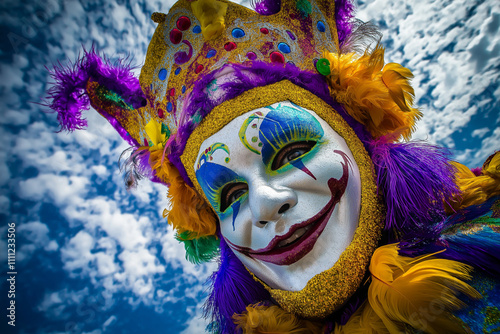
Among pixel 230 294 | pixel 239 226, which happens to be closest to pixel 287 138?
pixel 239 226

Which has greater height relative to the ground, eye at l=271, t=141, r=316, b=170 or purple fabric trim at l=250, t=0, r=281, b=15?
purple fabric trim at l=250, t=0, r=281, b=15

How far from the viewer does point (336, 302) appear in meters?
1.27

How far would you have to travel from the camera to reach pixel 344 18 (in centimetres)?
201

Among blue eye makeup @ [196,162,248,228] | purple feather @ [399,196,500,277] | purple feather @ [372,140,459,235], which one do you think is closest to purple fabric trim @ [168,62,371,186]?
purple feather @ [372,140,459,235]

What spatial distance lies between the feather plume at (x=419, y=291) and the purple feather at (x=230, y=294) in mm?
923

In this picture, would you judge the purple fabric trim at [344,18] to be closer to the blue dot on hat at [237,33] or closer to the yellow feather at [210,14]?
the blue dot on hat at [237,33]

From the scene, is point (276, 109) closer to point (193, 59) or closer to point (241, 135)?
point (241, 135)

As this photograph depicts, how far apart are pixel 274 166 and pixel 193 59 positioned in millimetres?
884

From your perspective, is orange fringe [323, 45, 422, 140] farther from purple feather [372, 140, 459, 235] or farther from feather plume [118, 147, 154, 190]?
feather plume [118, 147, 154, 190]

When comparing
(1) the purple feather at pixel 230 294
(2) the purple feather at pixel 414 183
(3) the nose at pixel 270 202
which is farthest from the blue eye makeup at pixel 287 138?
(1) the purple feather at pixel 230 294

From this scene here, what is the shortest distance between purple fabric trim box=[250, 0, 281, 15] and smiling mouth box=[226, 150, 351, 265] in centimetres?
109

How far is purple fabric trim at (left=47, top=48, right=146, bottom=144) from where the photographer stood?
188 cm

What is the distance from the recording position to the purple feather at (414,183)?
1341 millimetres

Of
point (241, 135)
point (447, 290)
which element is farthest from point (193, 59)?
point (447, 290)
